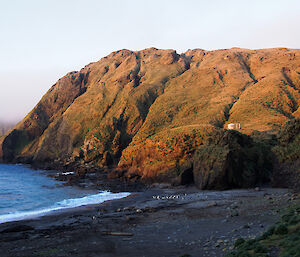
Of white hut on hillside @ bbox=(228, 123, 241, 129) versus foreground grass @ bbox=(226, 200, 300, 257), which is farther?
white hut on hillside @ bbox=(228, 123, 241, 129)

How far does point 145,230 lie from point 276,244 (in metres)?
9.02

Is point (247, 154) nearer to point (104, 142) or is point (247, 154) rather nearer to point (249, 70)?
point (104, 142)

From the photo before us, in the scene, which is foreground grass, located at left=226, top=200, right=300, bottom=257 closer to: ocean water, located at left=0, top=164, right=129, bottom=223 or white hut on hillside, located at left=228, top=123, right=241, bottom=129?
ocean water, located at left=0, top=164, right=129, bottom=223

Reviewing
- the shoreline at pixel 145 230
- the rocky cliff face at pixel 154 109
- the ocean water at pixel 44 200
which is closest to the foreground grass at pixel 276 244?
the shoreline at pixel 145 230

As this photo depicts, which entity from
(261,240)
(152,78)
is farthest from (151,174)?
(152,78)

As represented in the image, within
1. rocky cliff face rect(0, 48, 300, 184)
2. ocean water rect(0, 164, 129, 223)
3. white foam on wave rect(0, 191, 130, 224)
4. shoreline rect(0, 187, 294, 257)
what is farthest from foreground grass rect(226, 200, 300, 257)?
rocky cliff face rect(0, 48, 300, 184)

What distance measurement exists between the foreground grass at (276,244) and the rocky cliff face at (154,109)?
28.9 meters

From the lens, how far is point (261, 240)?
10680mm

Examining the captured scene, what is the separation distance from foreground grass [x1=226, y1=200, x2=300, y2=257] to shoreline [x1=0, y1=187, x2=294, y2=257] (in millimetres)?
1230

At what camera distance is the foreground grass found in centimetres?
873

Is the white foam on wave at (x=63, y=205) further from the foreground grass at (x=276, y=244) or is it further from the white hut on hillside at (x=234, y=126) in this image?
the white hut on hillside at (x=234, y=126)

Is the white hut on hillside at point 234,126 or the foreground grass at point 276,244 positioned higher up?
the white hut on hillside at point 234,126

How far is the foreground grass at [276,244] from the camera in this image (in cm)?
873

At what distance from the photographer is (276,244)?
9703 millimetres
